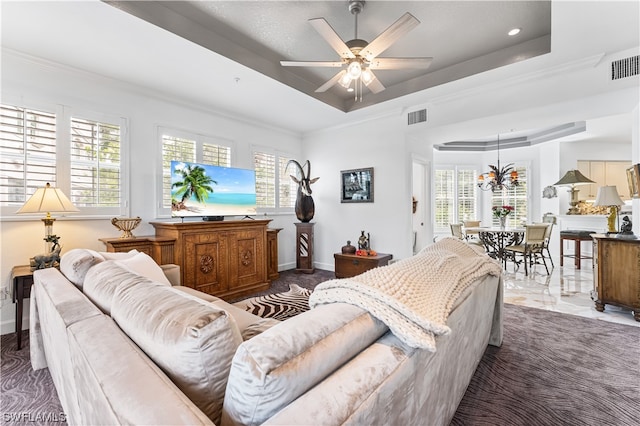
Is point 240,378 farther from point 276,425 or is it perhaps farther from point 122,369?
point 122,369

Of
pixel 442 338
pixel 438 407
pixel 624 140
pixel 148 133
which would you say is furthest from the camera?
pixel 624 140

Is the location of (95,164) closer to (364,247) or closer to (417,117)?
(364,247)

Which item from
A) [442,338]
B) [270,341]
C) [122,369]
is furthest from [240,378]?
[442,338]

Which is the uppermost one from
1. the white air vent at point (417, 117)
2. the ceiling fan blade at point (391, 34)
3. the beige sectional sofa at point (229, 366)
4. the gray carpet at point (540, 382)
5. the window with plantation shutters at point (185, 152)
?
the white air vent at point (417, 117)

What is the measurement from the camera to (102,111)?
3318 millimetres

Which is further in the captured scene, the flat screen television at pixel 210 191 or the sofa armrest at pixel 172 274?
the flat screen television at pixel 210 191

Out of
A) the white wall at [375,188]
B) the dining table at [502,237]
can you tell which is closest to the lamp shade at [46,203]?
the white wall at [375,188]

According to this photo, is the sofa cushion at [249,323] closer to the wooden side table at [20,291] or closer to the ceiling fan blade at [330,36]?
the wooden side table at [20,291]

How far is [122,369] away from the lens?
73 cm

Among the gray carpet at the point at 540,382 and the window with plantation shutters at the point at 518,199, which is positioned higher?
the window with plantation shutters at the point at 518,199

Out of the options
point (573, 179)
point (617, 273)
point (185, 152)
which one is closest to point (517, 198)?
point (573, 179)

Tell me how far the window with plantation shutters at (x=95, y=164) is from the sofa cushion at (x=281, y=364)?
355 centimetres

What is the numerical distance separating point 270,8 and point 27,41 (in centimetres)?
231

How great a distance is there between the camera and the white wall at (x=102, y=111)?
277 cm
